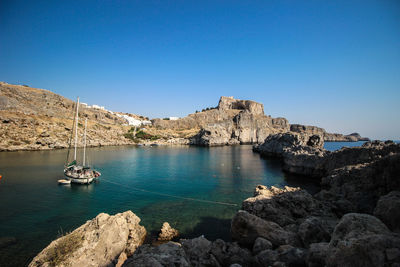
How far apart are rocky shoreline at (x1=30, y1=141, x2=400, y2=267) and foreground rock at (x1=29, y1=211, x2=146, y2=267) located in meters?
0.03

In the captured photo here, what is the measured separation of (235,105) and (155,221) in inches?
6854

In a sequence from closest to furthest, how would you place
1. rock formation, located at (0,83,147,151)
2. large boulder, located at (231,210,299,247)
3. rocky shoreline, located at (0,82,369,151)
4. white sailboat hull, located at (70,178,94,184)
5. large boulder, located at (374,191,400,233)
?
large boulder, located at (374,191,400,233) < large boulder, located at (231,210,299,247) < white sailboat hull, located at (70,178,94,184) < rock formation, located at (0,83,147,151) < rocky shoreline, located at (0,82,369,151)

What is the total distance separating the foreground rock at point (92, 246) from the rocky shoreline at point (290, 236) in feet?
0.11

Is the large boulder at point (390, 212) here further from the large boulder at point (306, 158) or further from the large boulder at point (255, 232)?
the large boulder at point (306, 158)

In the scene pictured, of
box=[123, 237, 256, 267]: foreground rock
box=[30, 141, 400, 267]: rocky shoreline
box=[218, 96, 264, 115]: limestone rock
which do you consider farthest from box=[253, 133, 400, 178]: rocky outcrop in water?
box=[218, 96, 264, 115]: limestone rock

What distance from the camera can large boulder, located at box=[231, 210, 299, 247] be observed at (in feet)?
27.8

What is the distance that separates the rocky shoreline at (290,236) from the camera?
4.69 metres

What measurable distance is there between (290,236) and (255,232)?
154cm

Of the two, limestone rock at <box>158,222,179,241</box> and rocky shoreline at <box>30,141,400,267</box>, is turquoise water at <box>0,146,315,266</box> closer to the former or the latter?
limestone rock at <box>158,222,179,241</box>

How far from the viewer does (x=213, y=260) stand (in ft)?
23.3

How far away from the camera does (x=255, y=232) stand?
9.08 meters

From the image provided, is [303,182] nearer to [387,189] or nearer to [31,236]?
[387,189]

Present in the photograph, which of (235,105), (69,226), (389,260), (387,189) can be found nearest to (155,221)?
(69,226)

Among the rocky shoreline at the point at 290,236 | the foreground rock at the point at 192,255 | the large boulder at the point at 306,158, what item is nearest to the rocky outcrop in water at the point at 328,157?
the large boulder at the point at 306,158
